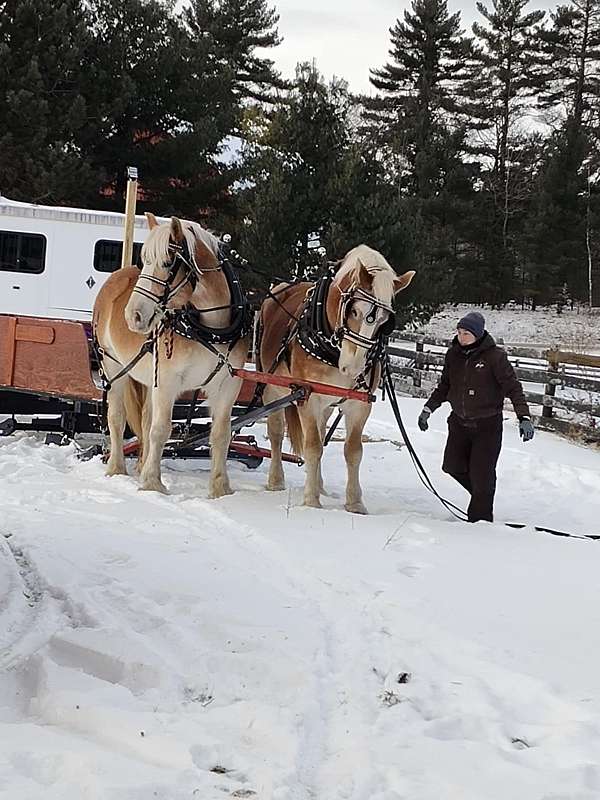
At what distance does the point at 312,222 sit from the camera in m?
19.4

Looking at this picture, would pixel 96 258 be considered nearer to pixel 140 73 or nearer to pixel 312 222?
pixel 312 222

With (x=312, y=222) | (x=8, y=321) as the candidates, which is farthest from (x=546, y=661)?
(x=312, y=222)

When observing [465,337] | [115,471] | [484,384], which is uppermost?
[465,337]

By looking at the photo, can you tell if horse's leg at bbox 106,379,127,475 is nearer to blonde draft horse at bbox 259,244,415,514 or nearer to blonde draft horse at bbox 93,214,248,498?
blonde draft horse at bbox 93,214,248,498

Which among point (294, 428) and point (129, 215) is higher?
point (129, 215)

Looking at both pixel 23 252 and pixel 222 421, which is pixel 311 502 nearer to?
pixel 222 421

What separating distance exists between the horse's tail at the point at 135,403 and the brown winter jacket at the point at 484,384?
9.72 ft

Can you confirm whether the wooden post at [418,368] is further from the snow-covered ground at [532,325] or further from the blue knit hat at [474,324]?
the snow-covered ground at [532,325]

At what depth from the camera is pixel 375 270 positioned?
18.5 ft

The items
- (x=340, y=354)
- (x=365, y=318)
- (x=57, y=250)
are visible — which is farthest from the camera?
(x=57, y=250)

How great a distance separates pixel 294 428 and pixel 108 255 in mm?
8091

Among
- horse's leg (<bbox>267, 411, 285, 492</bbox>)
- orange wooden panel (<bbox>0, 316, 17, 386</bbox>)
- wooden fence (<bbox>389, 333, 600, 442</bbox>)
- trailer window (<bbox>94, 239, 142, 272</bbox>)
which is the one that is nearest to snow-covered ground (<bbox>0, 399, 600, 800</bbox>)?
horse's leg (<bbox>267, 411, 285, 492</bbox>)

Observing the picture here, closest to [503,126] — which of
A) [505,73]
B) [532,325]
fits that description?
[505,73]

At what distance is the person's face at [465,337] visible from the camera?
5953 mm
